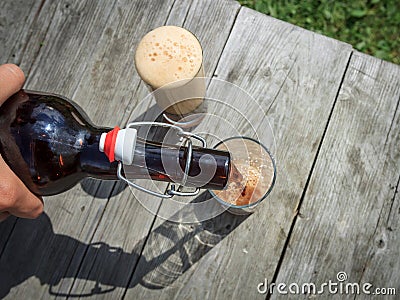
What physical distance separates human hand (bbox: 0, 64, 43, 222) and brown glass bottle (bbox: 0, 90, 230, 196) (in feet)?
0.06

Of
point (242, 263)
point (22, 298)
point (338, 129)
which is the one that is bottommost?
point (22, 298)

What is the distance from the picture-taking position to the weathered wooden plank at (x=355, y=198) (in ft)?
3.25

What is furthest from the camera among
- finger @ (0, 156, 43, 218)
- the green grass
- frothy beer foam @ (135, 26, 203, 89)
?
the green grass

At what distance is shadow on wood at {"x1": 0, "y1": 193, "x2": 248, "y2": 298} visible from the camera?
3.26 ft

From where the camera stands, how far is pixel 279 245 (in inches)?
39.2

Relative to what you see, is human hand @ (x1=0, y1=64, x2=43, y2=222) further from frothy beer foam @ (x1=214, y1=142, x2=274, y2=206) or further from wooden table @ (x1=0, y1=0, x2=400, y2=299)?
frothy beer foam @ (x1=214, y1=142, x2=274, y2=206)

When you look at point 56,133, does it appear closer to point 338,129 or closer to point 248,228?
point 248,228

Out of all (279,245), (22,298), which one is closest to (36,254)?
(22,298)

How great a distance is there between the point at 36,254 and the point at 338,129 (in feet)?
2.54

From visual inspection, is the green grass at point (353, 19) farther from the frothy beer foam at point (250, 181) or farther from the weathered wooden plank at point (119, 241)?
the weathered wooden plank at point (119, 241)

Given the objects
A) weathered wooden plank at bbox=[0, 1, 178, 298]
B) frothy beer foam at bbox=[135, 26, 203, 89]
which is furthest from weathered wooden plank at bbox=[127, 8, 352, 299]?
frothy beer foam at bbox=[135, 26, 203, 89]

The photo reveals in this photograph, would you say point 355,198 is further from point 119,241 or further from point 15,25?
point 15,25

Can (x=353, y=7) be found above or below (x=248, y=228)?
above

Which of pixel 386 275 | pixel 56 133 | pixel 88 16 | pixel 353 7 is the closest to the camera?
pixel 56 133
